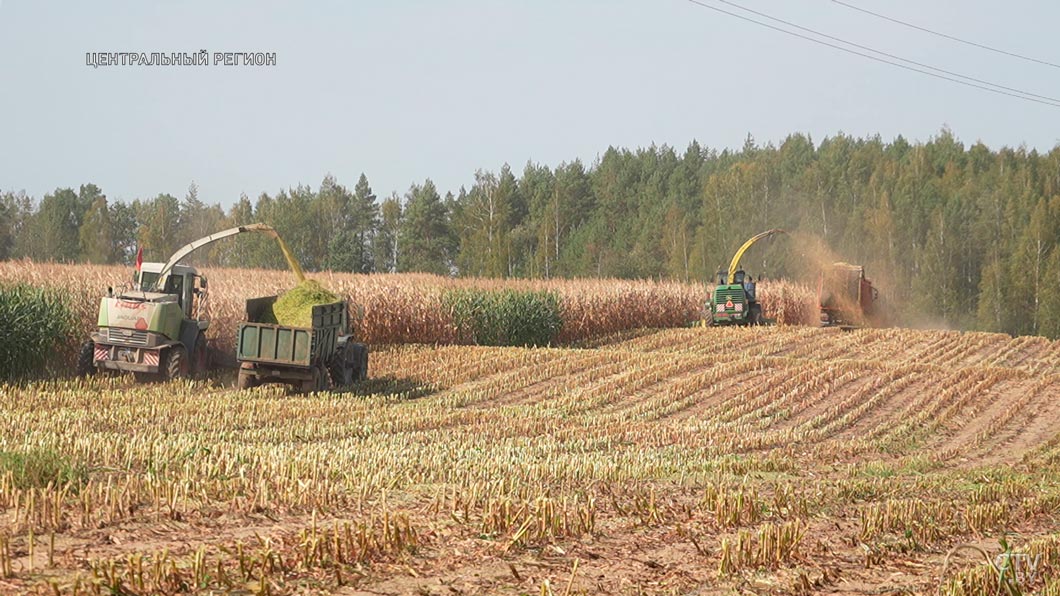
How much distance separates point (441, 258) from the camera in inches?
3351

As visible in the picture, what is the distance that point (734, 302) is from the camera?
114ft

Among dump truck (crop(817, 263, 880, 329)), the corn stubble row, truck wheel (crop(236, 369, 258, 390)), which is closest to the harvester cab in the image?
truck wheel (crop(236, 369, 258, 390))

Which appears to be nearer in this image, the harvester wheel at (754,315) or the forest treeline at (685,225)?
the harvester wheel at (754,315)

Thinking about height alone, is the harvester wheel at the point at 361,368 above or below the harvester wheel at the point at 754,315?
below

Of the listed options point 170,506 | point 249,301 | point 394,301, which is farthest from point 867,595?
point 394,301

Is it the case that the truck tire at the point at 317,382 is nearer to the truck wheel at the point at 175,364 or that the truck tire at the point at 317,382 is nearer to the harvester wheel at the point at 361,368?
the harvester wheel at the point at 361,368

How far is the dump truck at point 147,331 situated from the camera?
1720 centimetres

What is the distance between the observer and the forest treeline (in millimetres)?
65688

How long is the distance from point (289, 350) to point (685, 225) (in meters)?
64.2

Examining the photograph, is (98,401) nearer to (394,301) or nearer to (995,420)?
(394,301)

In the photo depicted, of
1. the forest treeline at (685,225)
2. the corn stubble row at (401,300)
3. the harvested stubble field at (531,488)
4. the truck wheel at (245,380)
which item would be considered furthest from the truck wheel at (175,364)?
the forest treeline at (685,225)

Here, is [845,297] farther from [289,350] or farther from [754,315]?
[289,350]

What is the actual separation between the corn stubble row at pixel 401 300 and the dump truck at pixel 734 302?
351cm

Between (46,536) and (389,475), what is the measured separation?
342 centimetres
